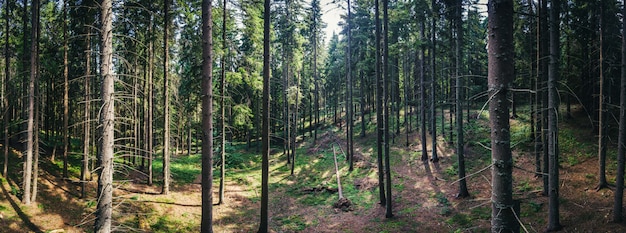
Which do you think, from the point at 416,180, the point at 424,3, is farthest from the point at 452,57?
the point at 416,180

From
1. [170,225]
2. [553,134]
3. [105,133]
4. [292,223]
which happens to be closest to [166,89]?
[170,225]

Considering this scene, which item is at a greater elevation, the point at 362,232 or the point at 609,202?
the point at 609,202

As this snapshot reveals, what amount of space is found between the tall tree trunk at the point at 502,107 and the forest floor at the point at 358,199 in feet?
20.9

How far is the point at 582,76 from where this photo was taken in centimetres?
2086

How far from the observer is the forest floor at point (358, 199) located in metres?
10.9

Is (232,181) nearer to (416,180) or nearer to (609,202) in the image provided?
(416,180)

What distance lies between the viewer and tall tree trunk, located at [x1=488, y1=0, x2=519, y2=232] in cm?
274

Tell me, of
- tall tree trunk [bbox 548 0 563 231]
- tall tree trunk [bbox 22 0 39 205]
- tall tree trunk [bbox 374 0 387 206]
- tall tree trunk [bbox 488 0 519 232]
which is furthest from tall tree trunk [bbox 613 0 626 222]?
tall tree trunk [bbox 22 0 39 205]

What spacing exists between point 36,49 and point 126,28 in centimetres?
415

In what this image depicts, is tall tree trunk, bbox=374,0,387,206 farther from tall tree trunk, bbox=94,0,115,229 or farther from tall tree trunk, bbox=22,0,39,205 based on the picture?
tall tree trunk, bbox=22,0,39,205

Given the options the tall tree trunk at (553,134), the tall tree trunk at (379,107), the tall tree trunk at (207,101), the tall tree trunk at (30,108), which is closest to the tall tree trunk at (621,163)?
the tall tree trunk at (553,134)

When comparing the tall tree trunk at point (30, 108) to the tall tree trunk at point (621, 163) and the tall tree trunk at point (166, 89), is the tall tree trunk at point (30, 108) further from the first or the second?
the tall tree trunk at point (621, 163)

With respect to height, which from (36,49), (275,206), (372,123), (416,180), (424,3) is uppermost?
(424,3)

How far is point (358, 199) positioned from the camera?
16.3 m
